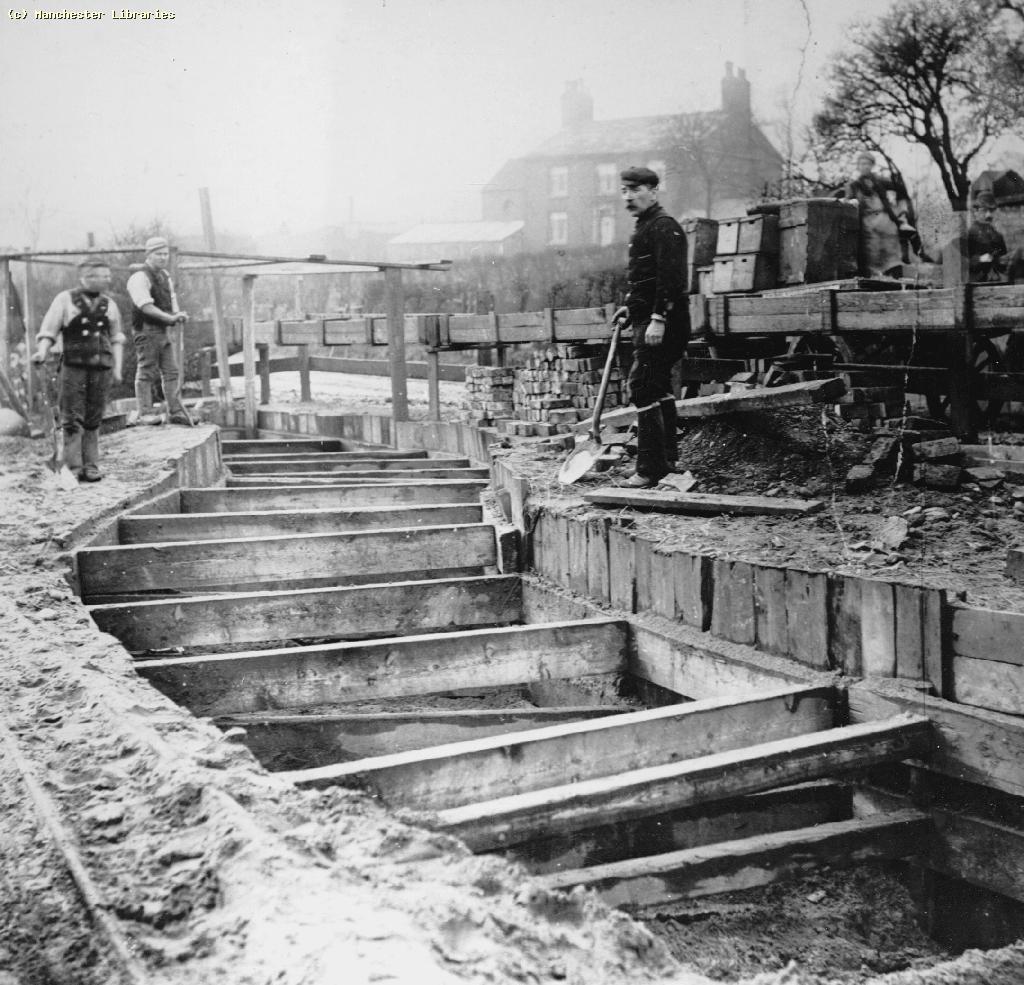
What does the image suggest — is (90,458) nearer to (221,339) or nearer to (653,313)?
(653,313)

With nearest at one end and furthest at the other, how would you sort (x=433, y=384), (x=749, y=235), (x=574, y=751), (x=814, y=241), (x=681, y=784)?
(x=681, y=784)
(x=574, y=751)
(x=814, y=241)
(x=749, y=235)
(x=433, y=384)

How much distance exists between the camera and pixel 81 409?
24.0 feet

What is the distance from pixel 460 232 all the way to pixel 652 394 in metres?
29.5

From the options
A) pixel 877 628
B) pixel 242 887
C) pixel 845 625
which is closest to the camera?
pixel 242 887

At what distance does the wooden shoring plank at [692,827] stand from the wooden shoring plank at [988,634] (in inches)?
25.5

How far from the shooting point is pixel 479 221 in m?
33.9

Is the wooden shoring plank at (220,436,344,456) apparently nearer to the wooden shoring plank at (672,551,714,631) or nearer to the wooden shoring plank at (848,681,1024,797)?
the wooden shoring plank at (672,551,714,631)

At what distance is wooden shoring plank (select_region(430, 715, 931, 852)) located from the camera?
Result: 289 cm

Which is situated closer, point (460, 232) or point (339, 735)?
A: point (339, 735)

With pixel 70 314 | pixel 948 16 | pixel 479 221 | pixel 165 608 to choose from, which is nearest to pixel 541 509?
pixel 165 608

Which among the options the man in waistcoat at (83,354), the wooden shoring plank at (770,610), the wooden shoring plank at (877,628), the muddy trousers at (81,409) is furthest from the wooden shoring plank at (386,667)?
the muddy trousers at (81,409)

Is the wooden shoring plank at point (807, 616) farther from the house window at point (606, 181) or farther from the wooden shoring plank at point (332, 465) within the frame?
the house window at point (606, 181)

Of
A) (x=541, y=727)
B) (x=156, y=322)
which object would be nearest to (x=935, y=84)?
(x=156, y=322)

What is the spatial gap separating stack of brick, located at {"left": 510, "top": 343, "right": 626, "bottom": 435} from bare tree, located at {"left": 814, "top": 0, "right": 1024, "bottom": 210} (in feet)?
20.4
